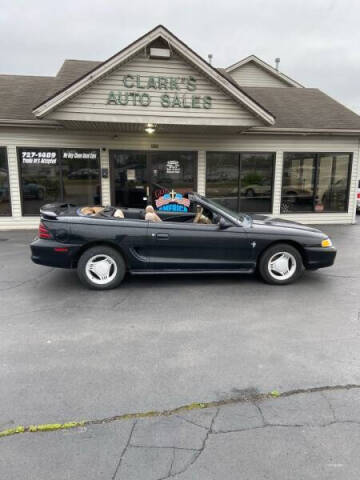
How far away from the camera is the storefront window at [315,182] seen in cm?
1141

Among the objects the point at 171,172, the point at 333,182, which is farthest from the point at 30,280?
the point at 333,182

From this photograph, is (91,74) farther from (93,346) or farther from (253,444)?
(253,444)

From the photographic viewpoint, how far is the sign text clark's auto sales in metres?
8.18

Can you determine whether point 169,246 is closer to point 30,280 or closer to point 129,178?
point 30,280

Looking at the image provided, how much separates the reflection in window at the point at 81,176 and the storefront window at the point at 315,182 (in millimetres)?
6033

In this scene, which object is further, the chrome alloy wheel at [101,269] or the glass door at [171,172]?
the glass door at [171,172]

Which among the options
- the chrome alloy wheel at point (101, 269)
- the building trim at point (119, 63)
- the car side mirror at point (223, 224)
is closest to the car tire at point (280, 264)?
the car side mirror at point (223, 224)

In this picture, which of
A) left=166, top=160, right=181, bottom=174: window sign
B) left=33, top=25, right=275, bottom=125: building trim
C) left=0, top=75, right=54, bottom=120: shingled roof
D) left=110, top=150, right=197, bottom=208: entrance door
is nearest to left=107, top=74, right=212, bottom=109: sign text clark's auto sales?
left=33, top=25, right=275, bottom=125: building trim

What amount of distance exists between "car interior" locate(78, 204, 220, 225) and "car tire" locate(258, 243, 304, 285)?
965mm

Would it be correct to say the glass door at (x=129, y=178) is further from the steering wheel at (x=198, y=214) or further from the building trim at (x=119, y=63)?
the steering wheel at (x=198, y=214)

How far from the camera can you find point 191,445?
7.36 ft

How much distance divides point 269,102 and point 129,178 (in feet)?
20.1

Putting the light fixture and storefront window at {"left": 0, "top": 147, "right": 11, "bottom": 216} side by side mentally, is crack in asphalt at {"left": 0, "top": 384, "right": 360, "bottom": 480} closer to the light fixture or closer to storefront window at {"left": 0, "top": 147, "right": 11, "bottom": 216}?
the light fixture

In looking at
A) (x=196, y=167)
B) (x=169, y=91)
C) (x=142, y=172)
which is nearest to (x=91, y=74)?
(x=169, y=91)
